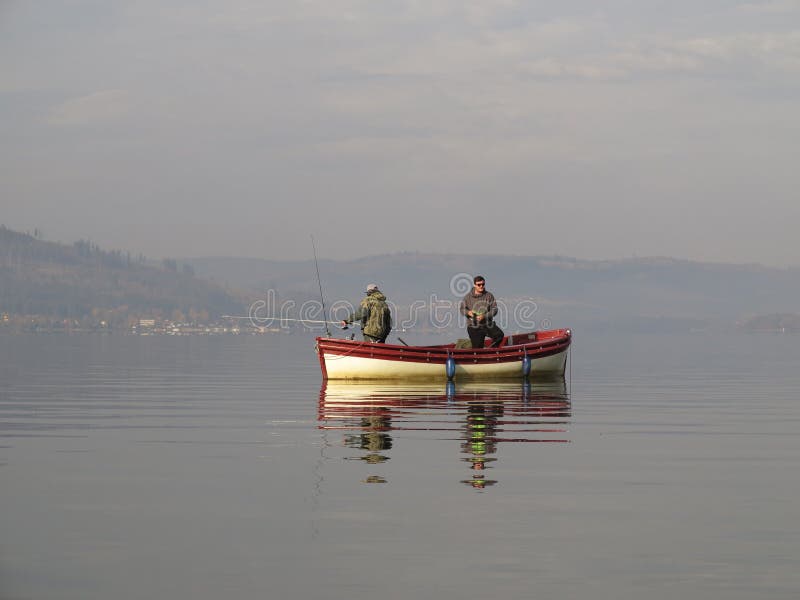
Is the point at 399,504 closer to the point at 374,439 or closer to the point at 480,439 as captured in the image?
the point at 374,439

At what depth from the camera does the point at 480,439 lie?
24.2 meters

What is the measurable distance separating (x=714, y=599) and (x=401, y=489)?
6.24 meters

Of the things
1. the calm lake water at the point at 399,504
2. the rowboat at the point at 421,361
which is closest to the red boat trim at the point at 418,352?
the rowboat at the point at 421,361

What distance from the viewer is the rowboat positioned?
137ft

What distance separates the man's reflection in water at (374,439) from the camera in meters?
20.6

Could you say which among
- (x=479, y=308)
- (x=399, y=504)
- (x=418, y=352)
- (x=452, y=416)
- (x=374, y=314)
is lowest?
(x=399, y=504)

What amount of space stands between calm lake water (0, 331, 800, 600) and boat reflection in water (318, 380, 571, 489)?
0.44 feet

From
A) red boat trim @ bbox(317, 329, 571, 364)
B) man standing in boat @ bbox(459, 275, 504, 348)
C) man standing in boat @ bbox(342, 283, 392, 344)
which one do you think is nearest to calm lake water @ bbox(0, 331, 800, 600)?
man standing in boat @ bbox(459, 275, 504, 348)

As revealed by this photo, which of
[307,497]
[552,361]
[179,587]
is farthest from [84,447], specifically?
[552,361]

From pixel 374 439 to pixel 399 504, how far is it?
306 inches

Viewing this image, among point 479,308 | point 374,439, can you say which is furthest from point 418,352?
point 374,439

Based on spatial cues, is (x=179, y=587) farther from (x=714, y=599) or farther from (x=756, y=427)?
(x=756, y=427)

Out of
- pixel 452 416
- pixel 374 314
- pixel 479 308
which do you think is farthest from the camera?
pixel 374 314

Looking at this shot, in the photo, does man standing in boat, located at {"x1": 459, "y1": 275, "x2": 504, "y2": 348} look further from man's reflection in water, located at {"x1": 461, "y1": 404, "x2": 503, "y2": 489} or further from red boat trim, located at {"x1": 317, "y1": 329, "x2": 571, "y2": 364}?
man's reflection in water, located at {"x1": 461, "y1": 404, "x2": 503, "y2": 489}
